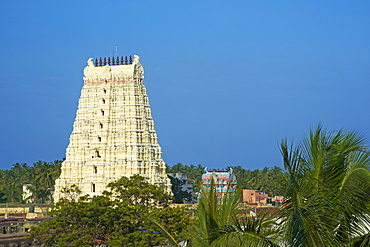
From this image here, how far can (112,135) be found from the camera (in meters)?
73.3

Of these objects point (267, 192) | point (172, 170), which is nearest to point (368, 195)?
point (267, 192)

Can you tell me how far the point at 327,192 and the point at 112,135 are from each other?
6355 cm

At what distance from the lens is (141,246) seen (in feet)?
126

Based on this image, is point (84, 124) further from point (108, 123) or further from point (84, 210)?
point (84, 210)

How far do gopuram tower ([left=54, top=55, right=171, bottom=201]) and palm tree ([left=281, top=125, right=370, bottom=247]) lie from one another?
198 feet

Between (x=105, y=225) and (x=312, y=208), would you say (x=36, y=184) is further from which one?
(x=312, y=208)

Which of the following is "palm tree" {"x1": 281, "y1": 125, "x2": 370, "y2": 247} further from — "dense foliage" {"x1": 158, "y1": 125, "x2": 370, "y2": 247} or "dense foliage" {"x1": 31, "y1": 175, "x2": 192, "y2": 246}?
"dense foliage" {"x1": 31, "y1": 175, "x2": 192, "y2": 246}

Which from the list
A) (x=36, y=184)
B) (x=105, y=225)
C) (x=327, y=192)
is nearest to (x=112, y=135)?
(x=105, y=225)

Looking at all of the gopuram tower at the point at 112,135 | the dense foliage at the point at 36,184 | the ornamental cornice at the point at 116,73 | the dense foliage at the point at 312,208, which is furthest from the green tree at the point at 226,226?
the dense foliage at the point at 36,184

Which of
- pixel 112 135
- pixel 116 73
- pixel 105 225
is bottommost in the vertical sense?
pixel 105 225

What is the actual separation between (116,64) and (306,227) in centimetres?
6972

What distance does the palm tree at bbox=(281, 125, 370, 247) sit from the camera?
31.2 feet

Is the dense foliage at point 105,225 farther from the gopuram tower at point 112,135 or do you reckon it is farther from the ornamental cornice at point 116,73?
the ornamental cornice at point 116,73

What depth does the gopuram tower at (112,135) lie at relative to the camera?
7175 centimetres
